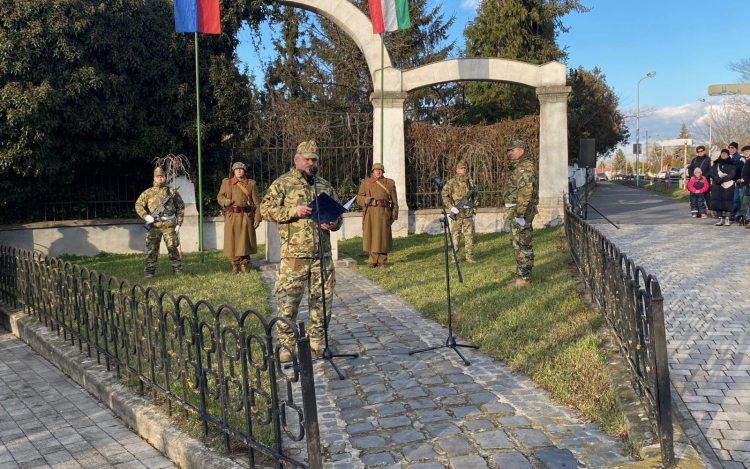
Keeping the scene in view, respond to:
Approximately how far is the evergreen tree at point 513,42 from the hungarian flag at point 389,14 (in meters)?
14.6

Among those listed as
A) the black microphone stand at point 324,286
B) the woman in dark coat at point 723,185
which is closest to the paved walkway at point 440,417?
the black microphone stand at point 324,286

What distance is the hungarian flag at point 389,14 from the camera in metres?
14.8

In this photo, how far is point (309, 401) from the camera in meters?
3.32

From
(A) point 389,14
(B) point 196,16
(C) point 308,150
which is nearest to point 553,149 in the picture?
(A) point 389,14

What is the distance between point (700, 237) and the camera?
13.9m

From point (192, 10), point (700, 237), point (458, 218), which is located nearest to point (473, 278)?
point (458, 218)

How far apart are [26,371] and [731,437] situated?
21.2 ft

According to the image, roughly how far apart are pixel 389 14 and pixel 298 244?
34.6 ft

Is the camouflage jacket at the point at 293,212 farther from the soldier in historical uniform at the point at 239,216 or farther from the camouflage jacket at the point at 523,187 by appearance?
the soldier in historical uniform at the point at 239,216

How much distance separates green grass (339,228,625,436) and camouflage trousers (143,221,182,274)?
3.45 meters

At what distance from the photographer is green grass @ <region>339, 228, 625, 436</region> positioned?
4.88 metres

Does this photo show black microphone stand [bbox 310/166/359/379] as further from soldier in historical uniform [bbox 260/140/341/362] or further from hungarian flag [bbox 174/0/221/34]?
hungarian flag [bbox 174/0/221/34]

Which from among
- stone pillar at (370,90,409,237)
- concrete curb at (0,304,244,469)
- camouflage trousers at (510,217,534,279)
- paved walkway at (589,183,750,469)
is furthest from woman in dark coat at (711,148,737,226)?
concrete curb at (0,304,244,469)

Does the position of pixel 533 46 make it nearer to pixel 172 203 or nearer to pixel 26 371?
pixel 172 203
